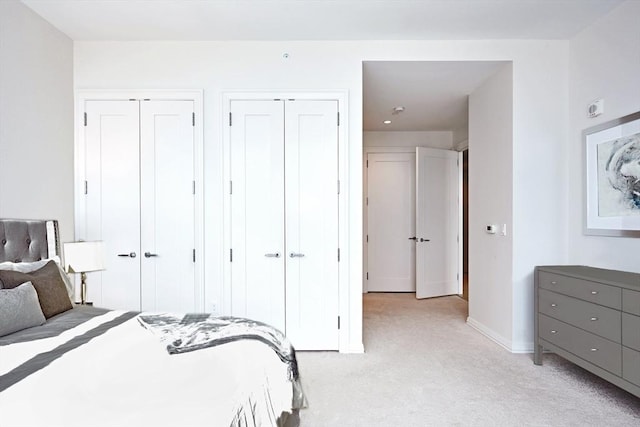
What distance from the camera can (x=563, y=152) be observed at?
3342 mm

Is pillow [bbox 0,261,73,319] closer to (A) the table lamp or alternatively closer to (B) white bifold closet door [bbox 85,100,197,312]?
(A) the table lamp

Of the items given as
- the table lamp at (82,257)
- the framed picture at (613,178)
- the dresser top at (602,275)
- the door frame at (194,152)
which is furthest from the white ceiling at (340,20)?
the dresser top at (602,275)

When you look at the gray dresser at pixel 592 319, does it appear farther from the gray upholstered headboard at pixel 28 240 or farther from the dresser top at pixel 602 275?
the gray upholstered headboard at pixel 28 240

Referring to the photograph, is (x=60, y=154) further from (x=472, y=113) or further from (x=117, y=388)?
(x=472, y=113)

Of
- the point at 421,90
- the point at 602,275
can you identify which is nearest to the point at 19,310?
the point at 602,275

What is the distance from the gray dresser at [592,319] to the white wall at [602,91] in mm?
183

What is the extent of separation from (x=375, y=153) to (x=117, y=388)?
5.49 metres

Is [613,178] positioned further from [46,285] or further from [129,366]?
[46,285]

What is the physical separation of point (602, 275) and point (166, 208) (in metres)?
3.51

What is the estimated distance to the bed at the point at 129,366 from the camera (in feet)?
3.52

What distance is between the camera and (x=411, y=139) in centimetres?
620

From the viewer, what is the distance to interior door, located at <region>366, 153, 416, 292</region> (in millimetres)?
6102

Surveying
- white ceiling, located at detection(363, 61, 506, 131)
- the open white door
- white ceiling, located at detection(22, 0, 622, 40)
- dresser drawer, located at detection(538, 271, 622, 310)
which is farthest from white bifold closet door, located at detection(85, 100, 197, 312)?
the open white door

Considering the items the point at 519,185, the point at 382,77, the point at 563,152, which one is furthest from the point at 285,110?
the point at 563,152
